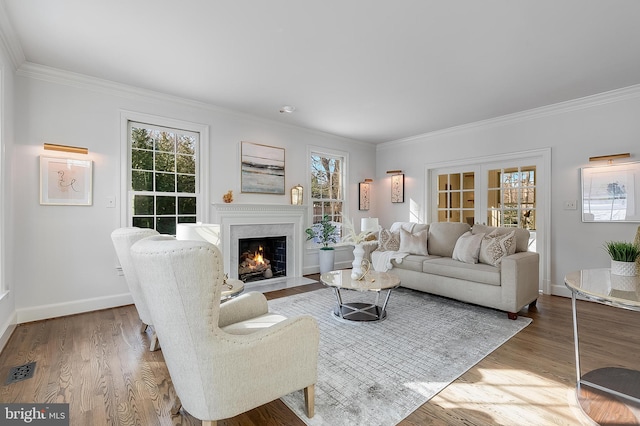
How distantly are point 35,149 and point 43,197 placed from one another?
1.62ft

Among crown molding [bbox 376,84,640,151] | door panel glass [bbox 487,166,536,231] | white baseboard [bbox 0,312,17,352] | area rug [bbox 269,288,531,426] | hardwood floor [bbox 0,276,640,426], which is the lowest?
hardwood floor [bbox 0,276,640,426]

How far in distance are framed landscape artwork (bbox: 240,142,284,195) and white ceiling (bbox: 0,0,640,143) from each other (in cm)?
82

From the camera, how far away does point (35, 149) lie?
10.3 feet

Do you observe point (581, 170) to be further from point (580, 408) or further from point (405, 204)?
point (580, 408)

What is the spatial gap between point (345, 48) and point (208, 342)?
8.62 ft

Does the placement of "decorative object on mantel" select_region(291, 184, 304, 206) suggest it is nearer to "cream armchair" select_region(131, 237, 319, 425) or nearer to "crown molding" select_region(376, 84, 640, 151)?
"crown molding" select_region(376, 84, 640, 151)

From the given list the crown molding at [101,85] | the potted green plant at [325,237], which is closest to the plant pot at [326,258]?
the potted green plant at [325,237]

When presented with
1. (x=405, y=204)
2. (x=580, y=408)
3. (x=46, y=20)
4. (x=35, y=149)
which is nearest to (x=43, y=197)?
(x=35, y=149)

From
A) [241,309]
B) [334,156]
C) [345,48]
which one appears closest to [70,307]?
[241,309]

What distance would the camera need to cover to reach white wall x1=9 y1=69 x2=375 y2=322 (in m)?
3.11

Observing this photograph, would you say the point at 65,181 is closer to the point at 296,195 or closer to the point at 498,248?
the point at 296,195

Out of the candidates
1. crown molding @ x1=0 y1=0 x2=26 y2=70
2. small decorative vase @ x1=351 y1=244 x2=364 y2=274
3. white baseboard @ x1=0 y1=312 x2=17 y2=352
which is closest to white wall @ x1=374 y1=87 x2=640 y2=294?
small decorative vase @ x1=351 y1=244 x2=364 y2=274

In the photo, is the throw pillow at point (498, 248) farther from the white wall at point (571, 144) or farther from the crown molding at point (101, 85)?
the crown molding at point (101, 85)

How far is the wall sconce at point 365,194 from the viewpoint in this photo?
20.6 feet
